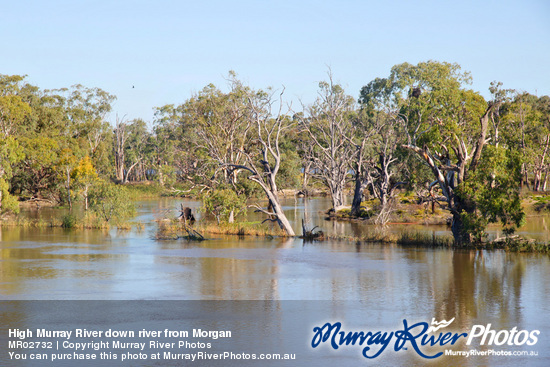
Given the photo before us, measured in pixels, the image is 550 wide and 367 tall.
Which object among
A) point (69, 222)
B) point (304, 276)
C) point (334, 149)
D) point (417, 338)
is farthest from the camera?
point (334, 149)

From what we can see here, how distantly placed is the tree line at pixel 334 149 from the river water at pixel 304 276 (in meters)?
4.02

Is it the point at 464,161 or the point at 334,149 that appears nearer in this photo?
the point at 464,161

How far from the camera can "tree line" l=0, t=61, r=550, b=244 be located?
33.6 m

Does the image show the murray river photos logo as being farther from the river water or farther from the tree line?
the tree line

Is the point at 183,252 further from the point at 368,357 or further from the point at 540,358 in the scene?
the point at 540,358

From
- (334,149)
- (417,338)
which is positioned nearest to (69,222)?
(334,149)

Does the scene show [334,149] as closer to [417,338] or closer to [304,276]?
[304,276]

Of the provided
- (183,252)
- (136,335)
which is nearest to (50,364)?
(136,335)

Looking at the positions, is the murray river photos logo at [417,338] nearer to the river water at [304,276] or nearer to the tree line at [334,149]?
the river water at [304,276]

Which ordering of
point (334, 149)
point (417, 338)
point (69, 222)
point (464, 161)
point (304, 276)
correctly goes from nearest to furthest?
point (417, 338)
point (304, 276)
point (464, 161)
point (69, 222)
point (334, 149)

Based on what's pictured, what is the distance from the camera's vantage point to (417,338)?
1869cm

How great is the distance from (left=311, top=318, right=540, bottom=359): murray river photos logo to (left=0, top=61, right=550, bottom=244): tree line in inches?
555

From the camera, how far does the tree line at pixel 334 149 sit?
33594mm

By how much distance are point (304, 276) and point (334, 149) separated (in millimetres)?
30240
